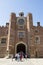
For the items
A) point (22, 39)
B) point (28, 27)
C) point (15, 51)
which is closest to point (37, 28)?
point (28, 27)

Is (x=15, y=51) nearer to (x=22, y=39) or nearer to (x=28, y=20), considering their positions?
(x=22, y=39)

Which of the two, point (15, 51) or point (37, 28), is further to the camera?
point (37, 28)

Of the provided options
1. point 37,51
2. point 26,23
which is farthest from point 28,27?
point 37,51

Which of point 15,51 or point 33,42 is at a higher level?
point 33,42

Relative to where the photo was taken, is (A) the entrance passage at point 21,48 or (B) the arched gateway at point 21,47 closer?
(B) the arched gateway at point 21,47

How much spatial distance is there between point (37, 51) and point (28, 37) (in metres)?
4.17

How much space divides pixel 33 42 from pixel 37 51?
2.44 m

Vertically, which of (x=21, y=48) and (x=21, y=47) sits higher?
(x=21, y=47)

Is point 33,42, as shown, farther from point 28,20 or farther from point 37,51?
point 28,20

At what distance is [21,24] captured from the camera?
118 ft

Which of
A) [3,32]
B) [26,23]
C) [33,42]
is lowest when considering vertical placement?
[33,42]

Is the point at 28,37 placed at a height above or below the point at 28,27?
below

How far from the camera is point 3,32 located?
117 ft

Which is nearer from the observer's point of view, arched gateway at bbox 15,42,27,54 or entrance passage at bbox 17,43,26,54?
arched gateway at bbox 15,42,27,54
